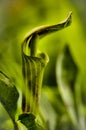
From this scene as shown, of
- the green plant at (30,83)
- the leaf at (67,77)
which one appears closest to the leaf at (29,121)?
the green plant at (30,83)

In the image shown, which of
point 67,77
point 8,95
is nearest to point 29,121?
point 8,95

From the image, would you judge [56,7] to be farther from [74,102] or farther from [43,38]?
[74,102]

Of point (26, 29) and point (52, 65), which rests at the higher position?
point (26, 29)

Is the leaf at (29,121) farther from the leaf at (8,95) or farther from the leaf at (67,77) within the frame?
the leaf at (67,77)

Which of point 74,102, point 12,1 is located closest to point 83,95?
point 74,102

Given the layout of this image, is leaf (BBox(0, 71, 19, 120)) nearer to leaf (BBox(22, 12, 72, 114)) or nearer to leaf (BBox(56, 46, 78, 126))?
leaf (BBox(22, 12, 72, 114))

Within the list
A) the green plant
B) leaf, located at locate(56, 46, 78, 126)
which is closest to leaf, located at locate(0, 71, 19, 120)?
the green plant
